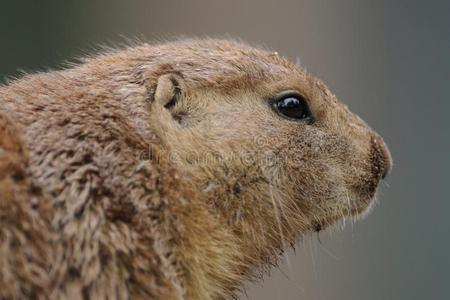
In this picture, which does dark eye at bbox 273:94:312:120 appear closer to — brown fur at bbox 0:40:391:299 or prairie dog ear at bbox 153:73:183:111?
brown fur at bbox 0:40:391:299

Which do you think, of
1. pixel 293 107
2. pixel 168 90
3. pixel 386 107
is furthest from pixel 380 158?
pixel 386 107

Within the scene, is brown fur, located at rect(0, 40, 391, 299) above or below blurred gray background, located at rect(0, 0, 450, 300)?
below

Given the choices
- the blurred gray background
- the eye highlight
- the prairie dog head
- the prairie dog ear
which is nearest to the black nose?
the prairie dog head

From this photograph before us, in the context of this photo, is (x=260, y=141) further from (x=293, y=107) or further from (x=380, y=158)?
(x=380, y=158)

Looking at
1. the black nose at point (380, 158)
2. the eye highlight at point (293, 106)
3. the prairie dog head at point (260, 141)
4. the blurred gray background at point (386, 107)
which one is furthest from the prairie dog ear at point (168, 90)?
the blurred gray background at point (386, 107)

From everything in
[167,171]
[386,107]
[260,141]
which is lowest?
[167,171]

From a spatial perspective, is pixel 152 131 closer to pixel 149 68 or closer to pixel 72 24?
pixel 149 68

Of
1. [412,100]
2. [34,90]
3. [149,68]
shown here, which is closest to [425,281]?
[412,100]
